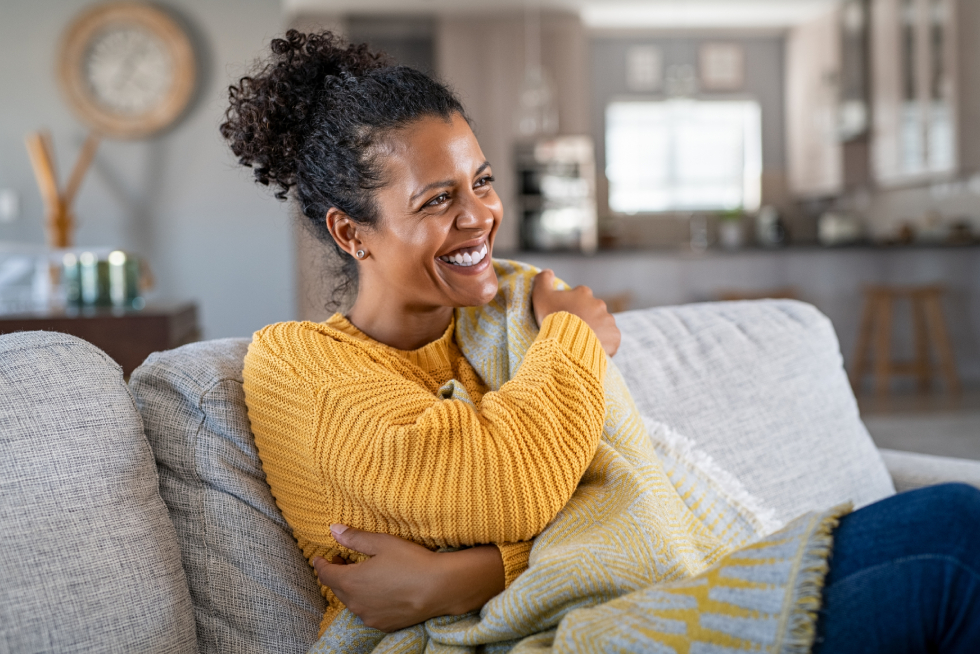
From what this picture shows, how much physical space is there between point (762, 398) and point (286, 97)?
0.92 metres

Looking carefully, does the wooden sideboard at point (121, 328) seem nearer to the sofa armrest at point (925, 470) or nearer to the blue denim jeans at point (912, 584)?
the sofa armrest at point (925, 470)

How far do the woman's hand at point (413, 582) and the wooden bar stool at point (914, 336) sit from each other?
4.92 m

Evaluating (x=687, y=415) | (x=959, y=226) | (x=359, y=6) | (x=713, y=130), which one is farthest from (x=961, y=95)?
(x=687, y=415)

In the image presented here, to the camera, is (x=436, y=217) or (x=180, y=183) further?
(x=180, y=183)

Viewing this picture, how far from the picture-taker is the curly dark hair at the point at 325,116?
1188mm

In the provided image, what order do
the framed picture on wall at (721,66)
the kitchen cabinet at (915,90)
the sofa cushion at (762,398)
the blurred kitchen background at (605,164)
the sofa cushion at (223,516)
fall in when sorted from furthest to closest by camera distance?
the framed picture on wall at (721,66)
the kitchen cabinet at (915,90)
the blurred kitchen background at (605,164)
the sofa cushion at (762,398)
the sofa cushion at (223,516)

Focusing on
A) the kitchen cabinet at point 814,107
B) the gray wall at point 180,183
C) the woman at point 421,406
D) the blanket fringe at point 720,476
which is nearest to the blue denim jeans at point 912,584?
the woman at point 421,406

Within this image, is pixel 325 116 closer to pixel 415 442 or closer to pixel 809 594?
pixel 415 442

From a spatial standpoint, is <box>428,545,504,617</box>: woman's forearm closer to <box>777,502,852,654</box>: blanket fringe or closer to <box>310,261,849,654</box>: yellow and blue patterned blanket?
<box>310,261,849,654</box>: yellow and blue patterned blanket

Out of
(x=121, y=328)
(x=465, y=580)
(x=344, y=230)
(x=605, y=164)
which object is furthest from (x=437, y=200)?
(x=605, y=164)

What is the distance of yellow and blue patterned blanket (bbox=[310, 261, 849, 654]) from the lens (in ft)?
2.62

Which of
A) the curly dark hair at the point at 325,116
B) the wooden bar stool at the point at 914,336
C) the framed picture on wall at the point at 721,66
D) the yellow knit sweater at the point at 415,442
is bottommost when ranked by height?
the wooden bar stool at the point at 914,336

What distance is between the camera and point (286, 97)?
48.9 inches

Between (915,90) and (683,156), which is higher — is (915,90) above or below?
above
